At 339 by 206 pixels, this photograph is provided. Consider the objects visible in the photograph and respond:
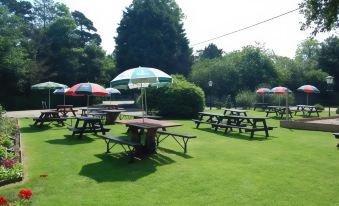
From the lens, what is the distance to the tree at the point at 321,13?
14408 mm

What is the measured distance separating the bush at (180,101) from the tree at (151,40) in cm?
2233

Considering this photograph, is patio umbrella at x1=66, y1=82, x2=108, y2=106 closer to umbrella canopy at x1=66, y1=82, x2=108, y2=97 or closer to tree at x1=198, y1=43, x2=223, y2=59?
umbrella canopy at x1=66, y1=82, x2=108, y2=97

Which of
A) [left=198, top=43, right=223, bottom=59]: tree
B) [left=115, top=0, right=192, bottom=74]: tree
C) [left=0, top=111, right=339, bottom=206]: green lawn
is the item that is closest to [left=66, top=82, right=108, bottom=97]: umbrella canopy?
[left=0, top=111, right=339, bottom=206]: green lawn

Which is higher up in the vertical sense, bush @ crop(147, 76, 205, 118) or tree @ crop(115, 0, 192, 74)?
tree @ crop(115, 0, 192, 74)

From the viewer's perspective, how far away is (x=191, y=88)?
21.1 metres

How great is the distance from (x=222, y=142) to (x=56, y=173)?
5.99 metres

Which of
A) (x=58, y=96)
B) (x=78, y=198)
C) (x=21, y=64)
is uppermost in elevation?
(x=21, y=64)

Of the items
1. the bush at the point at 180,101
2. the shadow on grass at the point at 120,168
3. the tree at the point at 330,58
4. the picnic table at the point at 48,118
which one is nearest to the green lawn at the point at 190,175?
the shadow on grass at the point at 120,168

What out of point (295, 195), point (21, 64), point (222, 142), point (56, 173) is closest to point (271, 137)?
point (222, 142)

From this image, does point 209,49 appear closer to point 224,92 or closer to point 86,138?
point 224,92

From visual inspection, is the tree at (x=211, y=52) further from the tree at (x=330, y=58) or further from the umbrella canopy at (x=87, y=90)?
the umbrella canopy at (x=87, y=90)

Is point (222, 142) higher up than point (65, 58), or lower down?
lower down

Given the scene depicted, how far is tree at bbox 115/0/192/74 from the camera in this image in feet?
142

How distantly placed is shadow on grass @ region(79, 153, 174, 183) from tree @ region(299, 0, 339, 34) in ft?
36.5
